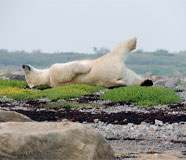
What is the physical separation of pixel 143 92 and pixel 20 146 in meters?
11.7

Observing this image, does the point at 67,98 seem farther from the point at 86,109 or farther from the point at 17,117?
the point at 17,117

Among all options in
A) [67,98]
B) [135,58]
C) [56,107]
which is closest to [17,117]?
[56,107]

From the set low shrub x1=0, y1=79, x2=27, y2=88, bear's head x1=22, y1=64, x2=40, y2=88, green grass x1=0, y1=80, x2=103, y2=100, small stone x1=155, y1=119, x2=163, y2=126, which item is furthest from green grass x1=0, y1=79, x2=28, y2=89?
small stone x1=155, y1=119, x2=163, y2=126

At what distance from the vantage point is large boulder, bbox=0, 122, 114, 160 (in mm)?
5781

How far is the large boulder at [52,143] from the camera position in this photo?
5781 millimetres

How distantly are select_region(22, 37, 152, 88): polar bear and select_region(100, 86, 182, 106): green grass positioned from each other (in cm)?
340

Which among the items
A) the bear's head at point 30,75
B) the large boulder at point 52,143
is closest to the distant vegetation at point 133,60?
the bear's head at point 30,75

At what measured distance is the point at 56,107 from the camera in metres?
Result: 15.2

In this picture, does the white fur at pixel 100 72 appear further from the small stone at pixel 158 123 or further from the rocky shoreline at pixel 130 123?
the small stone at pixel 158 123

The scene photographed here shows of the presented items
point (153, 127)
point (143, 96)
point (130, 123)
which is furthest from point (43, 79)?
point (153, 127)

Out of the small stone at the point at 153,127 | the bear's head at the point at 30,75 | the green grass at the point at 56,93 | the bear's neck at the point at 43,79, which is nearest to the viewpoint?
the small stone at the point at 153,127

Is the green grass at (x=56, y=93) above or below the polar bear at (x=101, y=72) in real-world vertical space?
below

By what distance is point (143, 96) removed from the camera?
655 inches

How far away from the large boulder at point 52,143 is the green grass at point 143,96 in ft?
31.4
